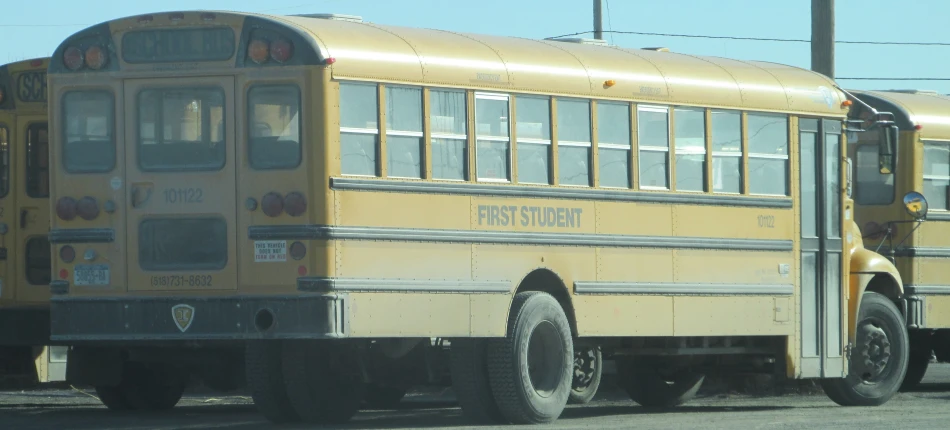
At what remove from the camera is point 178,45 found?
11.1 metres

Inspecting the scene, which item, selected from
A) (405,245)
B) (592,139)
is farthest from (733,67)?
(405,245)

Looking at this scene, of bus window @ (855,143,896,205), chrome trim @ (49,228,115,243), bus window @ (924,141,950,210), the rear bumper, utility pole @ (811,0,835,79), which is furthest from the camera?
utility pole @ (811,0,835,79)

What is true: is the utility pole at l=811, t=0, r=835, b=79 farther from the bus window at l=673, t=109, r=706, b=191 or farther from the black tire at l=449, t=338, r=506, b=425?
the black tire at l=449, t=338, r=506, b=425

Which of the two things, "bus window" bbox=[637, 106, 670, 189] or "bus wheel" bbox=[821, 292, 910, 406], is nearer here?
"bus window" bbox=[637, 106, 670, 189]

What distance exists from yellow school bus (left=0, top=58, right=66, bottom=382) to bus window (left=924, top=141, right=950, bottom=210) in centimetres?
812

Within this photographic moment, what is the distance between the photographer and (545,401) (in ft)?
39.2

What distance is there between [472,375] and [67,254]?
9.05ft

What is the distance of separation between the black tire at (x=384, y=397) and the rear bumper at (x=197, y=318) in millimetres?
3075

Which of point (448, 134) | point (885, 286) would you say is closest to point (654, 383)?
point (885, 286)

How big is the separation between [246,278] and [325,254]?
0.58 meters

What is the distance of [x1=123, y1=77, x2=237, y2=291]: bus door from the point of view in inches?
429

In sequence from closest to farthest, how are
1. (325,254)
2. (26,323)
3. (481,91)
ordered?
(325,254) → (481,91) → (26,323)

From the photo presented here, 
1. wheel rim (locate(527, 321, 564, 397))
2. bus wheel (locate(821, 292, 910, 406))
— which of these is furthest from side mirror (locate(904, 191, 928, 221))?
wheel rim (locate(527, 321, 564, 397))

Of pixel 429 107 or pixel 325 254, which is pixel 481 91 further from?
pixel 325 254
